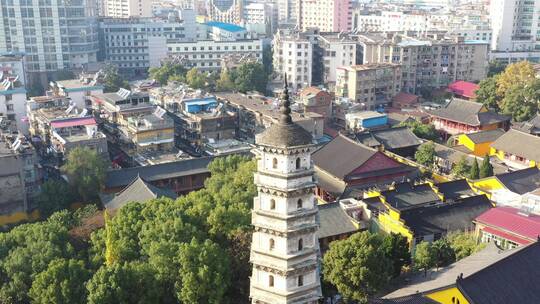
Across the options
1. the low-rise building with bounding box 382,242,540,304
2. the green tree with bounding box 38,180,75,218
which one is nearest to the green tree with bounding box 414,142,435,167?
the low-rise building with bounding box 382,242,540,304

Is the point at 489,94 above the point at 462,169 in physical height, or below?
above

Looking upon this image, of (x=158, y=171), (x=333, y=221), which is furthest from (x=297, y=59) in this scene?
(x=333, y=221)

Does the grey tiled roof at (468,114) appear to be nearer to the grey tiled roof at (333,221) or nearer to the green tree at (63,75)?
the grey tiled roof at (333,221)

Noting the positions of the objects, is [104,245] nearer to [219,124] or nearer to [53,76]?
[219,124]

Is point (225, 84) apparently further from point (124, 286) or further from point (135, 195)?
point (124, 286)

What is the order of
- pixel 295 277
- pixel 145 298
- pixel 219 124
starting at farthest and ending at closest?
pixel 219 124
pixel 145 298
pixel 295 277

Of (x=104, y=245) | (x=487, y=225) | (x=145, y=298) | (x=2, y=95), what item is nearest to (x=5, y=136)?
(x=2, y=95)
